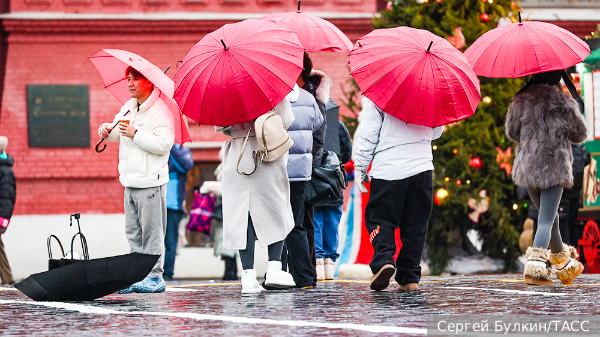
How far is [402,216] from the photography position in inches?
254

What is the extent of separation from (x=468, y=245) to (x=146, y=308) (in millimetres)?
7293

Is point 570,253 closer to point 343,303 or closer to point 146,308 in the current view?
point 343,303

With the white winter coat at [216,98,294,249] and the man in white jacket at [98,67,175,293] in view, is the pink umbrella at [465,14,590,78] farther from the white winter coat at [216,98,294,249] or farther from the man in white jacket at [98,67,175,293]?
the man in white jacket at [98,67,175,293]

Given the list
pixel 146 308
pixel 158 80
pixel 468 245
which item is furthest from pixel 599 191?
pixel 146 308

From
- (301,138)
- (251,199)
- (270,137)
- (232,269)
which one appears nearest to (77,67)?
(232,269)

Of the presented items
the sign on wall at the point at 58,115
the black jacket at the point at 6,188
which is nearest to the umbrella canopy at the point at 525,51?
the black jacket at the point at 6,188

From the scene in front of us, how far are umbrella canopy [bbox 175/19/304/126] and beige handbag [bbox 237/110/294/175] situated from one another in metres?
0.10

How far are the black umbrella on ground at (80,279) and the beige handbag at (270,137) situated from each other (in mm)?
1135

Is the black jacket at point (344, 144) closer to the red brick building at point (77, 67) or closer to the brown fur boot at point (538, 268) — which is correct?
the brown fur boot at point (538, 268)

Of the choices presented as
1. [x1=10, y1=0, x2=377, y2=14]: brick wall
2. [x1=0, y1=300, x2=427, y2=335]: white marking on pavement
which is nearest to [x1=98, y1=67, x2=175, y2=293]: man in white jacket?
[x1=0, y1=300, x2=427, y2=335]: white marking on pavement

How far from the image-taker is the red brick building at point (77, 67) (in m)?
14.7

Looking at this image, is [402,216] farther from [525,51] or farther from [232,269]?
[232,269]

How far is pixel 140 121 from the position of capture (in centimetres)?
679

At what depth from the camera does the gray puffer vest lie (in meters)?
6.73
